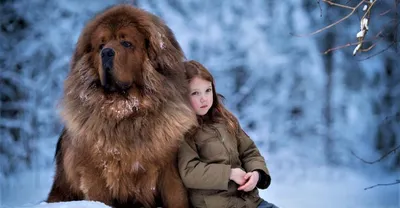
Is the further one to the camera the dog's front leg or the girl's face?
the girl's face

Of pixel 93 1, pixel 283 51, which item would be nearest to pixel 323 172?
pixel 283 51

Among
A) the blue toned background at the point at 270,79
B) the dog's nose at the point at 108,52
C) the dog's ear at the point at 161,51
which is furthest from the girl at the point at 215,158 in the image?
the blue toned background at the point at 270,79

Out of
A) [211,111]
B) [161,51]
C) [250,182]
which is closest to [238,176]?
[250,182]

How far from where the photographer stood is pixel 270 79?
23.0ft

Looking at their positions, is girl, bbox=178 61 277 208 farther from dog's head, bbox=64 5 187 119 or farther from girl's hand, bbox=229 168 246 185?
dog's head, bbox=64 5 187 119

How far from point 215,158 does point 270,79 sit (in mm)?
4659

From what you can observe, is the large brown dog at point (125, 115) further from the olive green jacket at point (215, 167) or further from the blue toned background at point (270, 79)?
the blue toned background at point (270, 79)

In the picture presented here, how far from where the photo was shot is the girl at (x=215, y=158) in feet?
7.80

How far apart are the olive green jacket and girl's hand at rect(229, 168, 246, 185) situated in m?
0.04

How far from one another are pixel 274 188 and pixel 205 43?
7.65ft

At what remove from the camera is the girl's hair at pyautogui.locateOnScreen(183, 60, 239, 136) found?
265 centimetres

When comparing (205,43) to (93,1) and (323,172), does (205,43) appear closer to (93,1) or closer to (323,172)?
(93,1)

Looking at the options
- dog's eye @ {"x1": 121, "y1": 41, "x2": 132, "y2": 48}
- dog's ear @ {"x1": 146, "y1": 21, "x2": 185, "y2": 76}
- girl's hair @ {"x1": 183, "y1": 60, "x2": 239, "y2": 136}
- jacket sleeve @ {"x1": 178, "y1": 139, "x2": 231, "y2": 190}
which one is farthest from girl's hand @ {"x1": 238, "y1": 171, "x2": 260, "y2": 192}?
dog's eye @ {"x1": 121, "y1": 41, "x2": 132, "y2": 48}

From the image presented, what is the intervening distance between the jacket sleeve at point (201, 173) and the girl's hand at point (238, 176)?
0.04 meters
